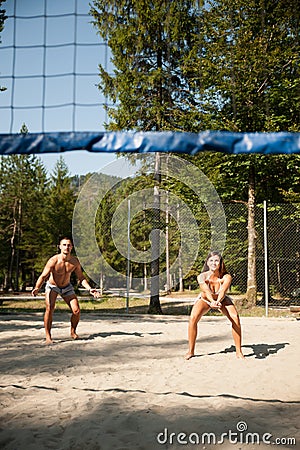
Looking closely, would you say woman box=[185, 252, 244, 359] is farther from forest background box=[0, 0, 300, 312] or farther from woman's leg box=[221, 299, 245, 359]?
forest background box=[0, 0, 300, 312]

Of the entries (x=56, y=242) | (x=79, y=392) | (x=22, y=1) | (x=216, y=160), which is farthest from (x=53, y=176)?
(x=79, y=392)

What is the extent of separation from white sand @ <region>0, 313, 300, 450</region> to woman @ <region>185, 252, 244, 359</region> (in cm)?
31

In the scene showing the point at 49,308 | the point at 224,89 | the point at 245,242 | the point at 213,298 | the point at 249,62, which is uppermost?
the point at 249,62

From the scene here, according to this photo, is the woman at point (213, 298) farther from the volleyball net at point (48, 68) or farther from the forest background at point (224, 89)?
the forest background at point (224, 89)

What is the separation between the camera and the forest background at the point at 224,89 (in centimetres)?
1137

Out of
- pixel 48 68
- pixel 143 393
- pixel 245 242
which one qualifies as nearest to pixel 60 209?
pixel 245 242

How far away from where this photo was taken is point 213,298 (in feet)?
15.6

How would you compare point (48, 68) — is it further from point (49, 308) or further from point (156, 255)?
point (156, 255)

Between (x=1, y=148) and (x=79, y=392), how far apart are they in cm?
191

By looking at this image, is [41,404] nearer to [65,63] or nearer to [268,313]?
[65,63]

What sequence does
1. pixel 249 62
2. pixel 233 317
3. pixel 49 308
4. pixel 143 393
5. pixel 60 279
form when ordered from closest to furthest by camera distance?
1. pixel 143 393
2. pixel 233 317
3. pixel 49 308
4. pixel 60 279
5. pixel 249 62
